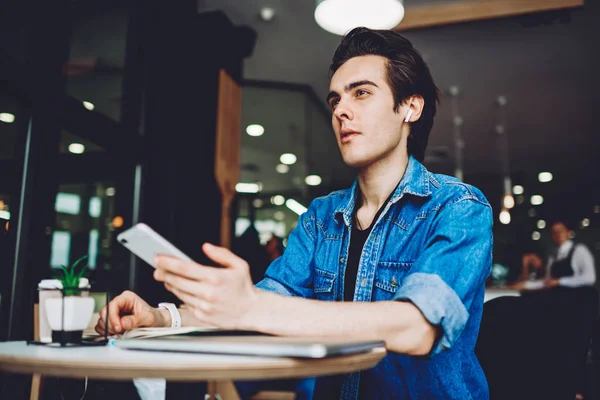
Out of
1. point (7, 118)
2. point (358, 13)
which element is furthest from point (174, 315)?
point (358, 13)

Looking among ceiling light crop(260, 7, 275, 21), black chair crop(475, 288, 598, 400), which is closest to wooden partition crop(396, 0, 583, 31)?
ceiling light crop(260, 7, 275, 21)

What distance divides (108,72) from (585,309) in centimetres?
293

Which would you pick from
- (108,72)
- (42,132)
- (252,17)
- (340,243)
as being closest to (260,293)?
(340,243)

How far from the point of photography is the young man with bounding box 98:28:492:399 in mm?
773

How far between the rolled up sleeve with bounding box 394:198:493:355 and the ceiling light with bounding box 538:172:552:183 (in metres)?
10.3

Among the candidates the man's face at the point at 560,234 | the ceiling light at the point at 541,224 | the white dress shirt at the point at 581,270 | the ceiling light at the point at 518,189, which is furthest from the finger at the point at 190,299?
the ceiling light at the point at 541,224

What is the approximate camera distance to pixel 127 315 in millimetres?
1078

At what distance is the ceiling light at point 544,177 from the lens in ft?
34.0

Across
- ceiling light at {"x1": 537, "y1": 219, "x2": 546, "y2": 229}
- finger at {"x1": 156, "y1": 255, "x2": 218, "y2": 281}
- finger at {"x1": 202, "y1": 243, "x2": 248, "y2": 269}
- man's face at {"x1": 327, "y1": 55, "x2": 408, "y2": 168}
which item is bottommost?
finger at {"x1": 156, "y1": 255, "x2": 218, "y2": 281}

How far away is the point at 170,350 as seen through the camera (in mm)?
738

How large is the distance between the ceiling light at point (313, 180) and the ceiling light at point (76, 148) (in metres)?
4.81

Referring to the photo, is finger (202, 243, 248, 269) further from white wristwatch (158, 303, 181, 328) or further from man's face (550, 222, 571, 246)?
man's face (550, 222, 571, 246)

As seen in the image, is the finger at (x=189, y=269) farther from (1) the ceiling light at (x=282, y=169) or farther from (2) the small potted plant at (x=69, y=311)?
(1) the ceiling light at (x=282, y=169)

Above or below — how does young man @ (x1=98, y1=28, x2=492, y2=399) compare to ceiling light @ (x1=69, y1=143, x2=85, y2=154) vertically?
→ below
